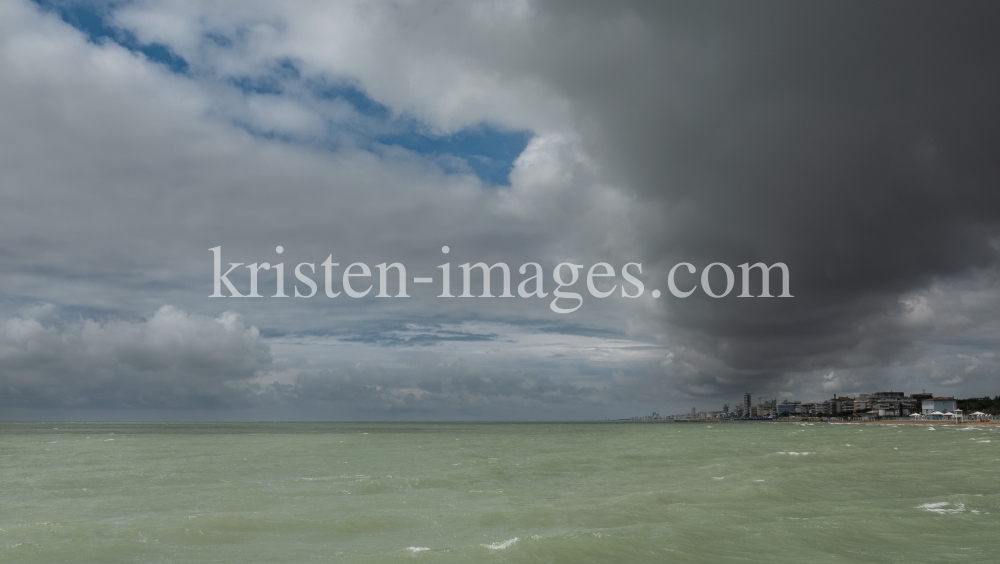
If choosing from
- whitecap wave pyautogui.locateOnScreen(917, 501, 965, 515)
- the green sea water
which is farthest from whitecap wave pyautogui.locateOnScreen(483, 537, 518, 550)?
whitecap wave pyautogui.locateOnScreen(917, 501, 965, 515)

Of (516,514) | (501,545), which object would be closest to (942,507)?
(516,514)

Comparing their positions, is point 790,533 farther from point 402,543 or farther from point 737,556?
point 402,543

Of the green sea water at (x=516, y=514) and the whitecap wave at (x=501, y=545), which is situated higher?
the whitecap wave at (x=501, y=545)

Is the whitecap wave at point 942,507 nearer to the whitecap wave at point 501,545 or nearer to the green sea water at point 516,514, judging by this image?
the green sea water at point 516,514

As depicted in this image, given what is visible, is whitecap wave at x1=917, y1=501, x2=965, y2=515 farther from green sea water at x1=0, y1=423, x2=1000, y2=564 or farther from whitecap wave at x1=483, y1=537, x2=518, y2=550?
whitecap wave at x1=483, y1=537, x2=518, y2=550

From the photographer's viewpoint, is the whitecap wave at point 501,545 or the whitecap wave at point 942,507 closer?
the whitecap wave at point 501,545

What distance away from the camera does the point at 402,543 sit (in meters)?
14.9

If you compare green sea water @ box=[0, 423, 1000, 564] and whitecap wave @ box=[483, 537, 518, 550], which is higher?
whitecap wave @ box=[483, 537, 518, 550]

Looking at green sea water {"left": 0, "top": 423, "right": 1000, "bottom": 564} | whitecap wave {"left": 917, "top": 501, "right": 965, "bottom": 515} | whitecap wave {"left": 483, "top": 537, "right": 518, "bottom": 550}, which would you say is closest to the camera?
green sea water {"left": 0, "top": 423, "right": 1000, "bottom": 564}

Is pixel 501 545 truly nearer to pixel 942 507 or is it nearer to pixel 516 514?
pixel 516 514

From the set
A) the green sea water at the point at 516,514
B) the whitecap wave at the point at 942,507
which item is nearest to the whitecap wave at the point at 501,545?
the green sea water at the point at 516,514

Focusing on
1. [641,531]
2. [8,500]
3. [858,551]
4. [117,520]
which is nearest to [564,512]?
[641,531]

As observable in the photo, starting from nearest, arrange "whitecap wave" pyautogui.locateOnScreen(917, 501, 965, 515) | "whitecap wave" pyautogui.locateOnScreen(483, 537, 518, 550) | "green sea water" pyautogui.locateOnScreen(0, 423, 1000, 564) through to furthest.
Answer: "green sea water" pyautogui.locateOnScreen(0, 423, 1000, 564)
"whitecap wave" pyautogui.locateOnScreen(483, 537, 518, 550)
"whitecap wave" pyautogui.locateOnScreen(917, 501, 965, 515)

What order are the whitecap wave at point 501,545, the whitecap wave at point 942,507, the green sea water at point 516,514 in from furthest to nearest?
the whitecap wave at point 942,507, the whitecap wave at point 501,545, the green sea water at point 516,514
